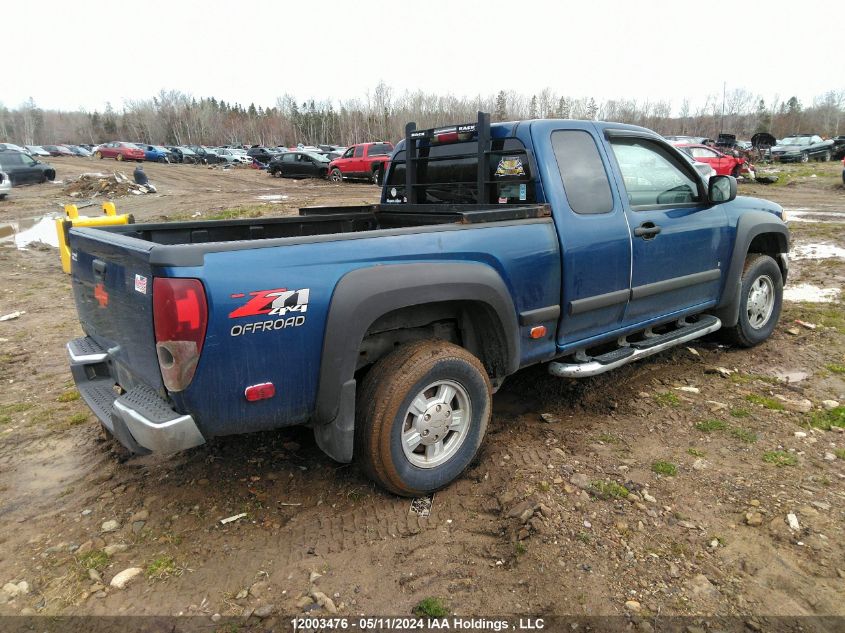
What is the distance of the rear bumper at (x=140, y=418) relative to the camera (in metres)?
2.43

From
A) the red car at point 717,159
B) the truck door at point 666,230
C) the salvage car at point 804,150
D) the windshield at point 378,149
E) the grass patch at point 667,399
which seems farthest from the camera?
the salvage car at point 804,150

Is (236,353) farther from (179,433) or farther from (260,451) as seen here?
(260,451)

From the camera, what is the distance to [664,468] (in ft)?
11.1

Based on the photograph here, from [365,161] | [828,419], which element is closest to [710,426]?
[828,419]

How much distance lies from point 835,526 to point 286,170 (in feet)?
97.0

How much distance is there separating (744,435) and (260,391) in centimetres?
309

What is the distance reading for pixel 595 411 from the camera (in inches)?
165

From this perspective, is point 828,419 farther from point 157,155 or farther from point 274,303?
point 157,155

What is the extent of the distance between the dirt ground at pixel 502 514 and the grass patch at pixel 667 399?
2 centimetres

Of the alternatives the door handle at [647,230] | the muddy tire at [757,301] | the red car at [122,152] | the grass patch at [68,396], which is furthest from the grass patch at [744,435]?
the red car at [122,152]

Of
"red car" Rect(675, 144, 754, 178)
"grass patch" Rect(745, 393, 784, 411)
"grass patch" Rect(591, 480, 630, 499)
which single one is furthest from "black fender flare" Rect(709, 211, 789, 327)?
"red car" Rect(675, 144, 754, 178)

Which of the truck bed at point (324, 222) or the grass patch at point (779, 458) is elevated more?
the truck bed at point (324, 222)

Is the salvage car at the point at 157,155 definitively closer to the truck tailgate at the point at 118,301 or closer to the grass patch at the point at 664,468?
the truck tailgate at the point at 118,301

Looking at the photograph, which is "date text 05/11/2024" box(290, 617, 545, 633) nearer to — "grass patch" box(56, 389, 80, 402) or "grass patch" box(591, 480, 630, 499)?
"grass patch" box(591, 480, 630, 499)
